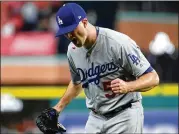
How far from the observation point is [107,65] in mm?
4555

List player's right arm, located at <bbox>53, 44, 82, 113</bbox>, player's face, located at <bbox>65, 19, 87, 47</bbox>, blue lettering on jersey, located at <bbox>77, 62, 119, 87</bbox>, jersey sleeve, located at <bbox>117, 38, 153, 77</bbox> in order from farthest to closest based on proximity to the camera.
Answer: player's right arm, located at <bbox>53, 44, 82, 113</bbox> → blue lettering on jersey, located at <bbox>77, 62, 119, 87</bbox> → jersey sleeve, located at <bbox>117, 38, 153, 77</bbox> → player's face, located at <bbox>65, 19, 87, 47</bbox>

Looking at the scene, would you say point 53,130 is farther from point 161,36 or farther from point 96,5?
point 96,5

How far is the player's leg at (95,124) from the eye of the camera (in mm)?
4695

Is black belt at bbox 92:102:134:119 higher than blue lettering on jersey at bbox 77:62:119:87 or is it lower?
lower

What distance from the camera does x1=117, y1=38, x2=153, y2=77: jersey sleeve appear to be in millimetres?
4395

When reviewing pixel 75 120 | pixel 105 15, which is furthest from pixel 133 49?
pixel 105 15

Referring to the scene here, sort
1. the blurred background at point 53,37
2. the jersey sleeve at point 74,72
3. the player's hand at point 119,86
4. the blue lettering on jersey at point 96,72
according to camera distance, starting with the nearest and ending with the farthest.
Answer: the player's hand at point 119,86
the blue lettering on jersey at point 96,72
the jersey sleeve at point 74,72
the blurred background at point 53,37

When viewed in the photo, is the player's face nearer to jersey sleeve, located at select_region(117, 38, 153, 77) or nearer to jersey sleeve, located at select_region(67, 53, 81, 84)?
jersey sleeve, located at select_region(117, 38, 153, 77)

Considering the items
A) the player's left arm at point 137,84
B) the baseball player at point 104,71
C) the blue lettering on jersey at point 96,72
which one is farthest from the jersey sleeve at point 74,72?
the player's left arm at point 137,84

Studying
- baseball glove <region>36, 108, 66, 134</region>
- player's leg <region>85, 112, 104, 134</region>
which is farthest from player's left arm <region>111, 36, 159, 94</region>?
baseball glove <region>36, 108, 66, 134</region>

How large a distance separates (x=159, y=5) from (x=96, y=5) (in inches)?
55.8

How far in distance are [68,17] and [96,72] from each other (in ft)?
1.74

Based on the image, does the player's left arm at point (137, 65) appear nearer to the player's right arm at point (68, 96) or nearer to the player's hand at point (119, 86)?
the player's hand at point (119, 86)

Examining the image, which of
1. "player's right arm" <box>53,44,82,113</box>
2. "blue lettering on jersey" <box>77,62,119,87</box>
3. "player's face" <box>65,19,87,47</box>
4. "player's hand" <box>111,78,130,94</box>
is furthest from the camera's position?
"player's right arm" <box>53,44,82,113</box>
